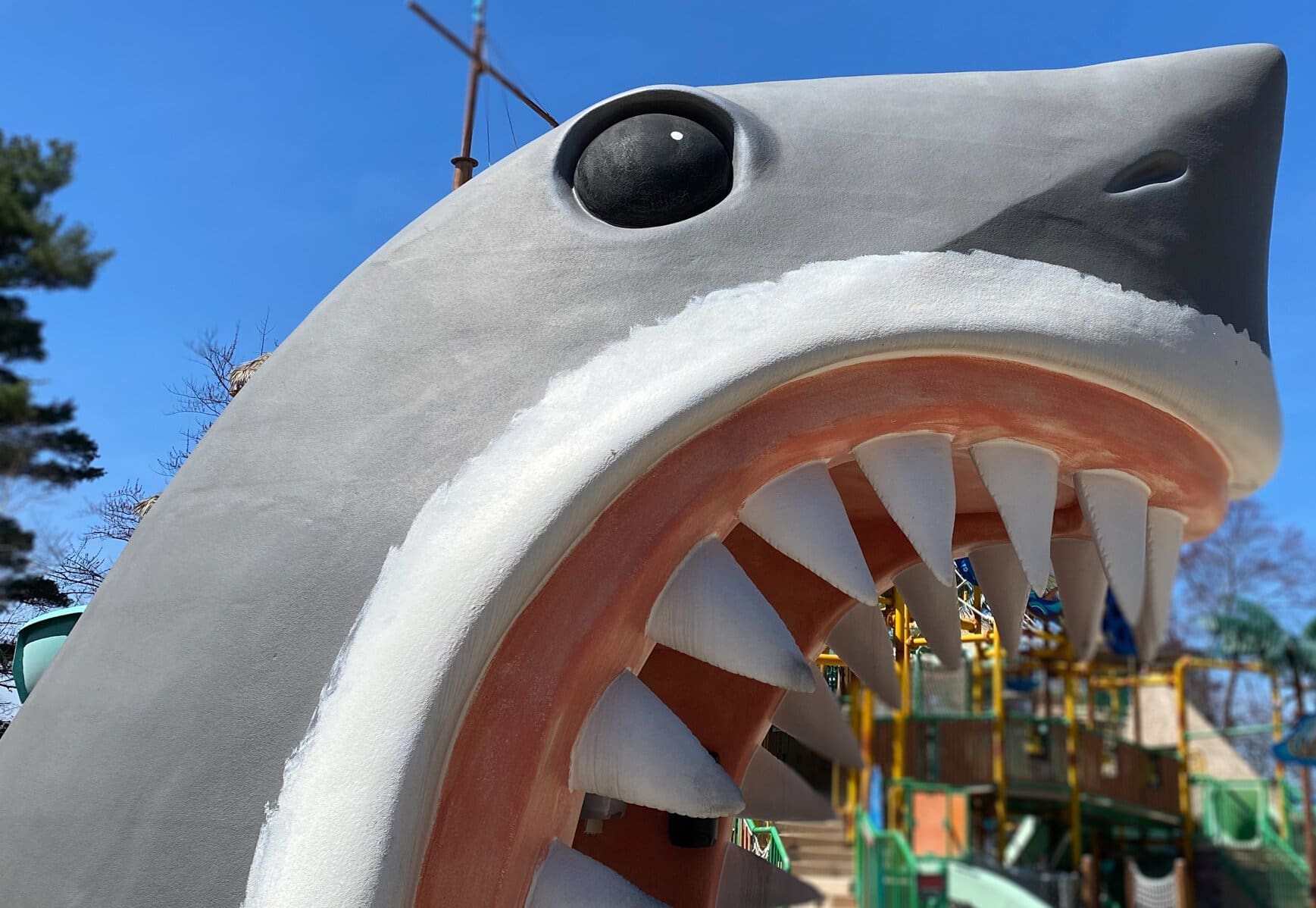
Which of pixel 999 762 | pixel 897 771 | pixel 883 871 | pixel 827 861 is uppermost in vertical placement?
pixel 999 762

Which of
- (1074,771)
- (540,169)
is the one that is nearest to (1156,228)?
(540,169)

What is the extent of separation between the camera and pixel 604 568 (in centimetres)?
109

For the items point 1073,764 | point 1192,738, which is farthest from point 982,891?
point 1192,738

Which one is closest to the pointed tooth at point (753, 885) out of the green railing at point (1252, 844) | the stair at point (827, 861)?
the stair at point (827, 861)

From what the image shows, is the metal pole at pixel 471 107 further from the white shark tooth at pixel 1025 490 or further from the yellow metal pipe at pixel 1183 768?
the yellow metal pipe at pixel 1183 768

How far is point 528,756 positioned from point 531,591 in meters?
0.15

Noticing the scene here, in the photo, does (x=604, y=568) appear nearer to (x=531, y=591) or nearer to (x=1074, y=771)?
(x=531, y=591)

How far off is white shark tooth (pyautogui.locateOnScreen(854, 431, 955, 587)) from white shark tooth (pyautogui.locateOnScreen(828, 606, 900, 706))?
1.79 feet

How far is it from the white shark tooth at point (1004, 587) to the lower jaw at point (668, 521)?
0.57 ft

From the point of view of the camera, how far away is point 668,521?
1120 millimetres

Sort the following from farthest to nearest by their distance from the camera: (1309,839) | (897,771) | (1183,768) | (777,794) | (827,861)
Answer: (1183,768) < (1309,839) < (897,771) < (827,861) < (777,794)

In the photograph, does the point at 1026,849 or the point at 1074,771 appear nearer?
the point at 1074,771

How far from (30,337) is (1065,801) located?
1510cm

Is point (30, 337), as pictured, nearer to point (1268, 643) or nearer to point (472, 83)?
point (472, 83)
